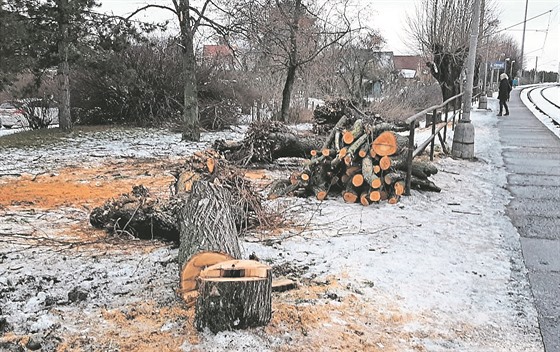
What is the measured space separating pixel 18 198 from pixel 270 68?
53.0 feet

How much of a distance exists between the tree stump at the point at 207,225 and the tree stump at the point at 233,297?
1.73ft

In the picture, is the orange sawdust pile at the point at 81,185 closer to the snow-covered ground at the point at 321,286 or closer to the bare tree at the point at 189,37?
the snow-covered ground at the point at 321,286

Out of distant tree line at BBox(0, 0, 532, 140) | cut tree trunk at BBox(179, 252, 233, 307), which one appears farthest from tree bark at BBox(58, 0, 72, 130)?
cut tree trunk at BBox(179, 252, 233, 307)

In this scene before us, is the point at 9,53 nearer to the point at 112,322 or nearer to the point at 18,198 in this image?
the point at 18,198

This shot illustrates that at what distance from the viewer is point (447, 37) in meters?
24.2

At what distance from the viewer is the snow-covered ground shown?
11.4 ft

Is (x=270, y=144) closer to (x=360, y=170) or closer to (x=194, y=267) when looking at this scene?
(x=360, y=170)

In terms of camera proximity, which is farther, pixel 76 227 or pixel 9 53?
pixel 9 53

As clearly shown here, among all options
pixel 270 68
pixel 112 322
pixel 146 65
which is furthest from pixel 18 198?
pixel 270 68

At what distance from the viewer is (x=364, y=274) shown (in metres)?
4.61

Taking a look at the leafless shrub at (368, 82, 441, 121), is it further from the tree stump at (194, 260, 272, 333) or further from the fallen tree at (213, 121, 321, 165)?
the tree stump at (194, 260, 272, 333)

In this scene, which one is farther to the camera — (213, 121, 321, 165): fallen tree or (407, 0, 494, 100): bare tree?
(407, 0, 494, 100): bare tree

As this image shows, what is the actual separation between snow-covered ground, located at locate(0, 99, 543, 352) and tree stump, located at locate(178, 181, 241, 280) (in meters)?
0.37

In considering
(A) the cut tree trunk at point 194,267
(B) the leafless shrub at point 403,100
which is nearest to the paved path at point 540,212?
(A) the cut tree trunk at point 194,267
